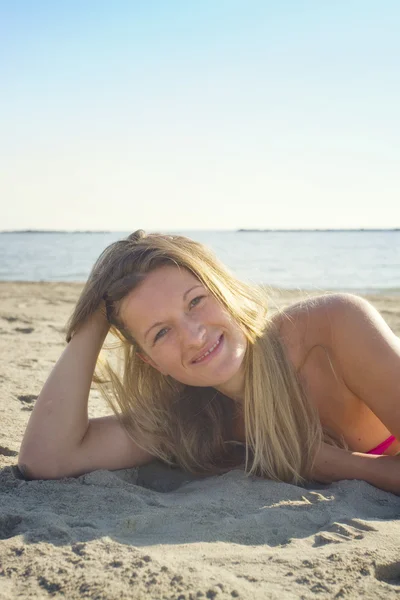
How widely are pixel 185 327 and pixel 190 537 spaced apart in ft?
2.70

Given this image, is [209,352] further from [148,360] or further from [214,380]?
[148,360]

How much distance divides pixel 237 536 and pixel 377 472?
894 millimetres

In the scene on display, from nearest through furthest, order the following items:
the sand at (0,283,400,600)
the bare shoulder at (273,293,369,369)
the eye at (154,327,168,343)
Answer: the sand at (0,283,400,600) < the eye at (154,327,168,343) < the bare shoulder at (273,293,369,369)

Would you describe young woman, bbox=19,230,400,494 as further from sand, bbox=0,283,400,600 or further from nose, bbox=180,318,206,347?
sand, bbox=0,283,400,600

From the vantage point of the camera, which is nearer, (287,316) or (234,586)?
(234,586)

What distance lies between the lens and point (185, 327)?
8.65 feet

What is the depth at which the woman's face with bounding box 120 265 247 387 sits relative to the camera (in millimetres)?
2650

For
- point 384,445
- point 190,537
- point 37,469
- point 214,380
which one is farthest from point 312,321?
point 37,469

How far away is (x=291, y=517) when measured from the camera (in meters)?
2.40

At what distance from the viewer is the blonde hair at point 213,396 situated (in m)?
2.83

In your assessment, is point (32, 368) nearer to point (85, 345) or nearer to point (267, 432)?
point (85, 345)

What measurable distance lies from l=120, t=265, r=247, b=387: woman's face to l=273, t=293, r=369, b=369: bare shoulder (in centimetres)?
34

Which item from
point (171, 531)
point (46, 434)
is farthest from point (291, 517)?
point (46, 434)

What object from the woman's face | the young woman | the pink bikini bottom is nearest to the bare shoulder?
the young woman
